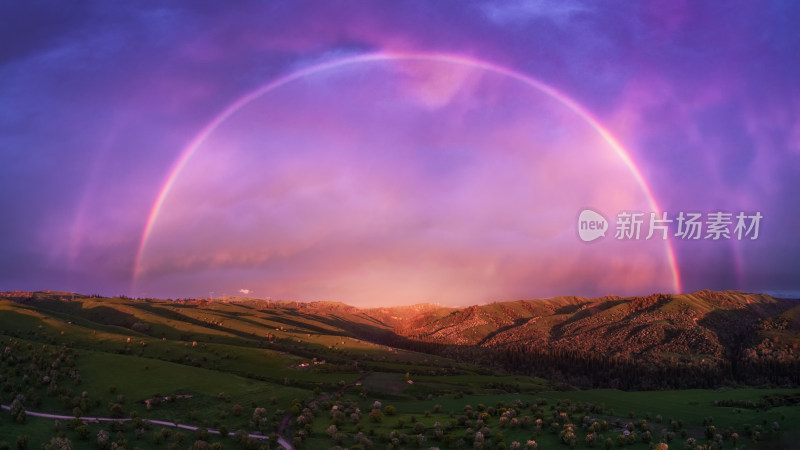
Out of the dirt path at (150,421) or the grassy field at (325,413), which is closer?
the grassy field at (325,413)

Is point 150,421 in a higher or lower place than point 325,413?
lower

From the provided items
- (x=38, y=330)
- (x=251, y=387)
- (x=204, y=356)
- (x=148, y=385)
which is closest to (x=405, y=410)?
(x=251, y=387)

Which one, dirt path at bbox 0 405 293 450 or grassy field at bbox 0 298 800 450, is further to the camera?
dirt path at bbox 0 405 293 450

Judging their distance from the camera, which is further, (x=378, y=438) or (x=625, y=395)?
(x=625, y=395)

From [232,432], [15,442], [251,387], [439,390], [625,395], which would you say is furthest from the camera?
[439,390]

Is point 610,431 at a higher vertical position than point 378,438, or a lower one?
higher

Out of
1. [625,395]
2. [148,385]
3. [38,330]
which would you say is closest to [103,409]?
[148,385]

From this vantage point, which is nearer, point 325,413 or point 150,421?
point 150,421

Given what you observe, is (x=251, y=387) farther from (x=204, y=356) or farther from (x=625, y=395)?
(x=625, y=395)

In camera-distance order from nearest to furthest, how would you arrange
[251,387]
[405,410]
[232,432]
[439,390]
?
1. [232,432]
2. [405,410]
3. [251,387]
4. [439,390]
